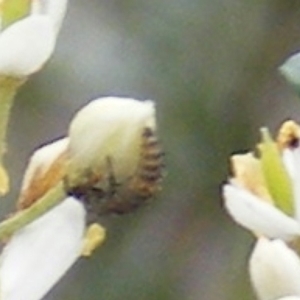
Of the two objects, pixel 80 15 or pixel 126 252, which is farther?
pixel 80 15

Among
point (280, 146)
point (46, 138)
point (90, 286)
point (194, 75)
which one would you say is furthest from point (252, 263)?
point (46, 138)

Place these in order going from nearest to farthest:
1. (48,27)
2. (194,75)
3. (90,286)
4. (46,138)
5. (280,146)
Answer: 1. (48,27)
2. (280,146)
3. (90,286)
4. (194,75)
5. (46,138)

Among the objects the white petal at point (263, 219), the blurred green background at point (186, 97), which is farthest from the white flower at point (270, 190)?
the blurred green background at point (186, 97)

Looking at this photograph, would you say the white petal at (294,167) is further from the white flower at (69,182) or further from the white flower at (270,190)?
the white flower at (69,182)

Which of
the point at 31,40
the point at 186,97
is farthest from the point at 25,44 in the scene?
A: the point at 186,97

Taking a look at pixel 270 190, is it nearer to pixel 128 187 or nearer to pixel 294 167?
pixel 294 167

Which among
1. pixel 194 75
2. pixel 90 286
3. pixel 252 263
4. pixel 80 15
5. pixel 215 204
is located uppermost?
pixel 80 15

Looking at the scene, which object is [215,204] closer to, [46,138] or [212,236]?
[212,236]
